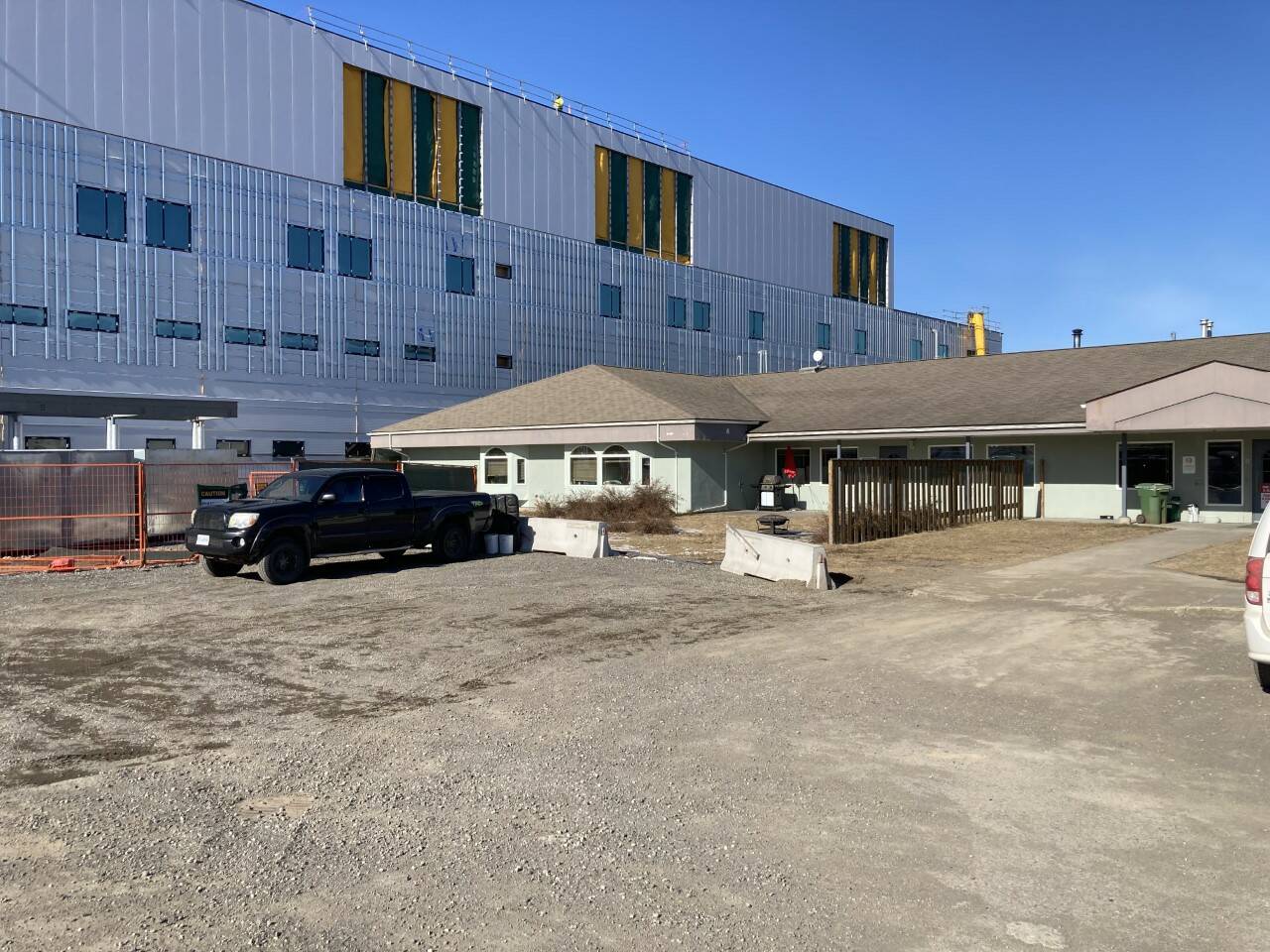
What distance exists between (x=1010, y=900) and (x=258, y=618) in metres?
10.3

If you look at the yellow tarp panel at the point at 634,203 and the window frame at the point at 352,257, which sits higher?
the yellow tarp panel at the point at 634,203

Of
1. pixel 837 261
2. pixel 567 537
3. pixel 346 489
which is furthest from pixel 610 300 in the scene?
pixel 346 489

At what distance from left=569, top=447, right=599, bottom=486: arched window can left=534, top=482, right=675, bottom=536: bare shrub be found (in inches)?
96.5

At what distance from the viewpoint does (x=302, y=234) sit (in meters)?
41.9

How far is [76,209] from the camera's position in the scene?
36.1m

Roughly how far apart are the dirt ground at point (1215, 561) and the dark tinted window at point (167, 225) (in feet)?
119

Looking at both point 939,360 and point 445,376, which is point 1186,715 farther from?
point 445,376

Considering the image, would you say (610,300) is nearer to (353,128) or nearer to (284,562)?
(353,128)

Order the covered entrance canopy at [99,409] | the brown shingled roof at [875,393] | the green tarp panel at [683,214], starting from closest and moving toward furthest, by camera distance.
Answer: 1. the covered entrance canopy at [99,409]
2. the brown shingled roof at [875,393]
3. the green tarp panel at [683,214]

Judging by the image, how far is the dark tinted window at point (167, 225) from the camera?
37.8m

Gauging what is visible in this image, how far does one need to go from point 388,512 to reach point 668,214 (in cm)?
4363

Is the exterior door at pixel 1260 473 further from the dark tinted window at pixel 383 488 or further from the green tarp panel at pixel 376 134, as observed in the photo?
the green tarp panel at pixel 376 134

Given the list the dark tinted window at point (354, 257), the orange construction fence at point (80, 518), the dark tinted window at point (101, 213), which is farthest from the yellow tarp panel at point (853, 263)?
the orange construction fence at point (80, 518)

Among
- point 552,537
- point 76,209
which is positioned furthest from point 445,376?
point 552,537
